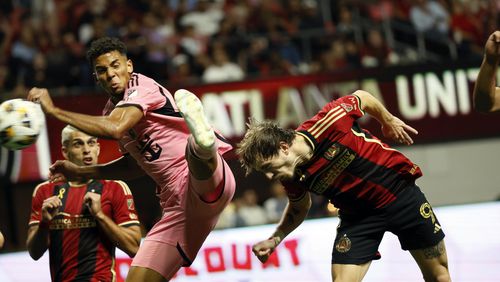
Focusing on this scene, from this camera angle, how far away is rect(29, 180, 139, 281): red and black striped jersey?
588 centimetres

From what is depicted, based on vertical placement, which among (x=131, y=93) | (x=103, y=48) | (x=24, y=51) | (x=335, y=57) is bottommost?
(x=335, y=57)

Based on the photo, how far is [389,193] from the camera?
5.59 metres

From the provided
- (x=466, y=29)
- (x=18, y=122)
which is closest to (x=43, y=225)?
(x=18, y=122)

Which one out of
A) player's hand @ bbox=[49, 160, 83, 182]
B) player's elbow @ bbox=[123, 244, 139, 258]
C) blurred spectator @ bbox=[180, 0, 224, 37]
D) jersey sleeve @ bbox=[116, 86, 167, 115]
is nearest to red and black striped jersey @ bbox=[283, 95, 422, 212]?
jersey sleeve @ bbox=[116, 86, 167, 115]

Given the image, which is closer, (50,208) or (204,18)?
(50,208)

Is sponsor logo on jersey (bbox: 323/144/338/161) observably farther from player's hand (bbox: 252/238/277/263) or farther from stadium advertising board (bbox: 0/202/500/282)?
stadium advertising board (bbox: 0/202/500/282)

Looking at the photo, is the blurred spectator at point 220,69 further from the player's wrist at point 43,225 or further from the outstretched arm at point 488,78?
the outstretched arm at point 488,78

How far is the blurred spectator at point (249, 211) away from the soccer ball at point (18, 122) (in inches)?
249

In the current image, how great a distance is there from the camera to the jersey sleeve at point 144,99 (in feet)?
17.1

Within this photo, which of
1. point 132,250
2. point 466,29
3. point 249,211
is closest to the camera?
point 132,250

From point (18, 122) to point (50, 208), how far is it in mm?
778

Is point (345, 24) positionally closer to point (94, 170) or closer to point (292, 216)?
point (292, 216)

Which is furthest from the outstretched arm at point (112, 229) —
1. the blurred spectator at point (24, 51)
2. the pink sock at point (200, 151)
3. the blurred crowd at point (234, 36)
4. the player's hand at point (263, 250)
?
the blurred spectator at point (24, 51)

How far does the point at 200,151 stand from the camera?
4977 mm
